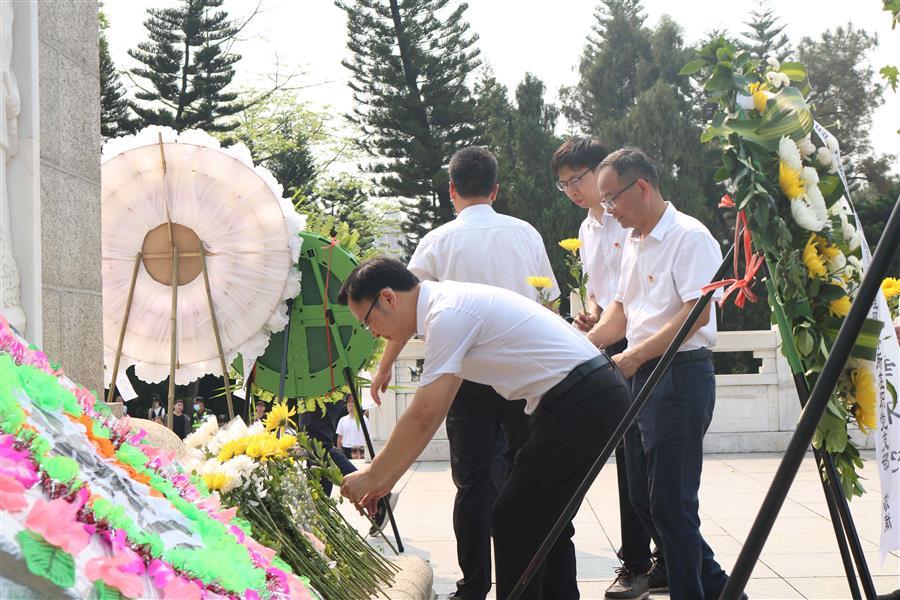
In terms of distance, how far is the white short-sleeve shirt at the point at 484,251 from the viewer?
4.79m

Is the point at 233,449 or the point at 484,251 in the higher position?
the point at 484,251

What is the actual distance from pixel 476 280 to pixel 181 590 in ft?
11.3

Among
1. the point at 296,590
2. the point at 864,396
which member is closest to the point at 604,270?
the point at 864,396

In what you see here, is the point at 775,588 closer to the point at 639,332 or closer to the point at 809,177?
the point at 639,332

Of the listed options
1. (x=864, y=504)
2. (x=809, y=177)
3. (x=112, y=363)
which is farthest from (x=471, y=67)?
(x=809, y=177)

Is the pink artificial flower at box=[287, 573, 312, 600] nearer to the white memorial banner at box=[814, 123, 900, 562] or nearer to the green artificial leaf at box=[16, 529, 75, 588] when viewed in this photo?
the green artificial leaf at box=[16, 529, 75, 588]

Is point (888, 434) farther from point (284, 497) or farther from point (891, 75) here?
point (284, 497)

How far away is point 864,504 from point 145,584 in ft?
21.7

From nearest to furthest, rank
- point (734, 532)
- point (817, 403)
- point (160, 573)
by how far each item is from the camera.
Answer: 1. point (160, 573)
2. point (817, 403)
3. point (734, 532)

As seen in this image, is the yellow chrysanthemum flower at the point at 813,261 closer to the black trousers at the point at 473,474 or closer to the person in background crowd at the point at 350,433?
the black trousers at the point at 473,474

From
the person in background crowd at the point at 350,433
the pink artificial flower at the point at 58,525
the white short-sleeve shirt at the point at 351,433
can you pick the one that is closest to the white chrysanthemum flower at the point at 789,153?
the pink artificial flower at the point at 58,525

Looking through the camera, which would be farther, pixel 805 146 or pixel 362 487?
pixel 362 487

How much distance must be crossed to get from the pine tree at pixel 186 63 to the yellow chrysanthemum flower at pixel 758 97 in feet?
87.7

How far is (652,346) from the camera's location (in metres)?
3.90
